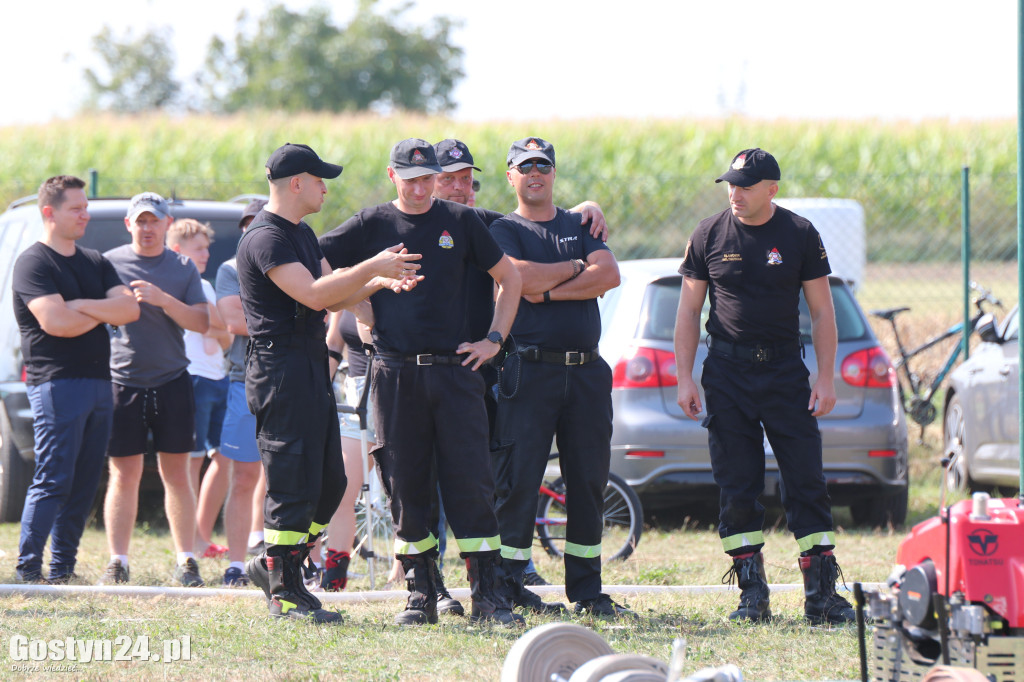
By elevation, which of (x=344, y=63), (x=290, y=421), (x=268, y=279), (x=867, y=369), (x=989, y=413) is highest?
(x=344, y=63)

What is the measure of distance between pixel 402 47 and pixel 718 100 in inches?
1142

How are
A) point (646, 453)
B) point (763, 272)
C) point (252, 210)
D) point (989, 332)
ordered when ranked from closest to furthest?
point (763, 272), point (252, 210), point (646, 453), point (989, 332)

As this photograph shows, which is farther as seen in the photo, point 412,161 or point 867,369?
point 867,369

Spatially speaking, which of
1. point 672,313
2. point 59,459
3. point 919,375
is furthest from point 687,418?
point 919,375

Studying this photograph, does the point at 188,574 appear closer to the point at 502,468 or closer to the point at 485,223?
the point at 502,468

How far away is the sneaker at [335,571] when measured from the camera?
6.18m

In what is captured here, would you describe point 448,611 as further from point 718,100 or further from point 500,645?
point 718,100

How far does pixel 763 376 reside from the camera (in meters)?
5.49

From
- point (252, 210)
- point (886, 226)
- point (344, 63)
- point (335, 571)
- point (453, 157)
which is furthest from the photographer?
point (344, 63)

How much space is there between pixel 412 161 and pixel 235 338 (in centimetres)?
222

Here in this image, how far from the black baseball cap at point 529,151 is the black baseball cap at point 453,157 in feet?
0.86

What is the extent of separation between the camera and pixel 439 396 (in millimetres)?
5203

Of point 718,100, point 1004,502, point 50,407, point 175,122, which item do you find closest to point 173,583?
point 50,407

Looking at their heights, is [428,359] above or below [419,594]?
above
